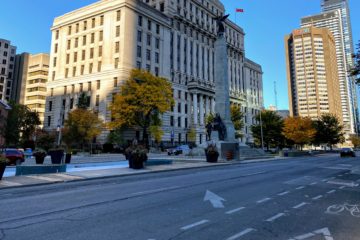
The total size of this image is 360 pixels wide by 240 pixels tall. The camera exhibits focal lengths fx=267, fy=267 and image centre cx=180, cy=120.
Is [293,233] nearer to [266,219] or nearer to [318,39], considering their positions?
[266,219]

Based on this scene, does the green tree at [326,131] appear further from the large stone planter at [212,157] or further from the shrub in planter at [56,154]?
the shrub in planter at [56,154]

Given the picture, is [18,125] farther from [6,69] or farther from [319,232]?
[6,69]

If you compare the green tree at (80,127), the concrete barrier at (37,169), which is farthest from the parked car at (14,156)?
the green tree at (80,127)

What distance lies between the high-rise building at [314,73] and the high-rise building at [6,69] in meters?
149

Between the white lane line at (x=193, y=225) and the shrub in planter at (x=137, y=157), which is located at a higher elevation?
the shrub in planter at (x=137, y=157)

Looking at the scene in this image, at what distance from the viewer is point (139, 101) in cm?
4912

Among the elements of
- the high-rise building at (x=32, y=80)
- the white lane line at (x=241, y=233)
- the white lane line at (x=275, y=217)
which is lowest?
the white lane line at (x=241, y=233)

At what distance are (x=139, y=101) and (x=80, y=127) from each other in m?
11.4

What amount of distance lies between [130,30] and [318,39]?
136 meters

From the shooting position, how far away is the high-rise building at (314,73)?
6033 inches

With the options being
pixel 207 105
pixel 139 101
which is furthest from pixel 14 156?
pixel 207 105

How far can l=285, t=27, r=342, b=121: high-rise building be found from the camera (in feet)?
503

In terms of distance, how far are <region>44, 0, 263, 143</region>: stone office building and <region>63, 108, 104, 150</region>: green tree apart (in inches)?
230

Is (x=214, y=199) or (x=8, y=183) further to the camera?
(x=8, y=183)
